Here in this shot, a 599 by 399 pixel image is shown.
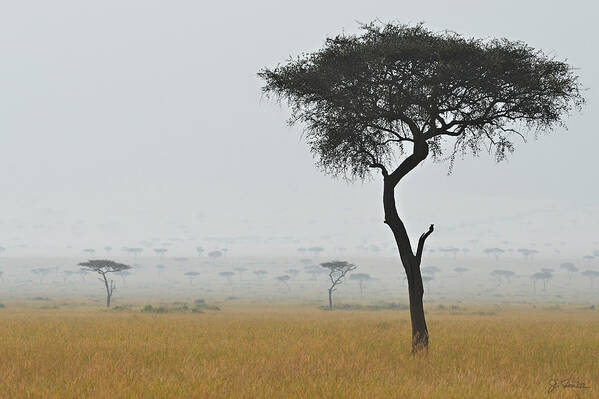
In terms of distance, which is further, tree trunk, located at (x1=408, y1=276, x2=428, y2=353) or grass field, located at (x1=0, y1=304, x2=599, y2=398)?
tree trunk, located at (x1=408, y1=276, x2=428, y2=353)

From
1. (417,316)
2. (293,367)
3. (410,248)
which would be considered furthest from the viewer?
(410,248)

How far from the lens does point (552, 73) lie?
57.0ft

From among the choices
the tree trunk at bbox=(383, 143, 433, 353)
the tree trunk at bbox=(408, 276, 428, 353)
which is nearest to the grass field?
the tree trunk at bbox=(408, 276, 428, 353)

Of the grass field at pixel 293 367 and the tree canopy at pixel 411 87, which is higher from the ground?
the tree canopy at pixel 411 87

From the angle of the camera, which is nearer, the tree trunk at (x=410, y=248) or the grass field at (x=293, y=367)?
the grass field at (x=293, y=367)

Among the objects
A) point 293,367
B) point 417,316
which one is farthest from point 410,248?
point 293,367

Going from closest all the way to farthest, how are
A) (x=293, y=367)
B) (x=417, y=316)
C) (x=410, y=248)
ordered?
(x=293, y=367) < (x=417, y=316) < (x=410, y=248)

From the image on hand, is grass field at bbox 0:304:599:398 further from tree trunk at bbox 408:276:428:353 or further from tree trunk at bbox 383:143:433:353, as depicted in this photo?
tree trunk at bbox 383:143:433:353

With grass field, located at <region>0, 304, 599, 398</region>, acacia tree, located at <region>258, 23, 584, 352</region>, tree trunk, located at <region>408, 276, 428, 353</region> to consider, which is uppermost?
acacia tree, located at <region>258, 23, 584, 352</region>

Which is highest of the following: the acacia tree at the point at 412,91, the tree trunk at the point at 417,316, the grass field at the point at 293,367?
the acacia tree at the point at 412,91

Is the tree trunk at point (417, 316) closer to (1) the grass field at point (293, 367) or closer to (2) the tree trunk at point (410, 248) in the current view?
(2) the tree trunk at point (410, 248)

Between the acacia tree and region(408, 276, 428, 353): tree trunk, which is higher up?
the acacia tree

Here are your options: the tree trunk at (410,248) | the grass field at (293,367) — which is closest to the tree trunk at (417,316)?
the tree trunk at (410,248)

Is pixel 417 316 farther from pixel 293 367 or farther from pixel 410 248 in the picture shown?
pixel 293 367
